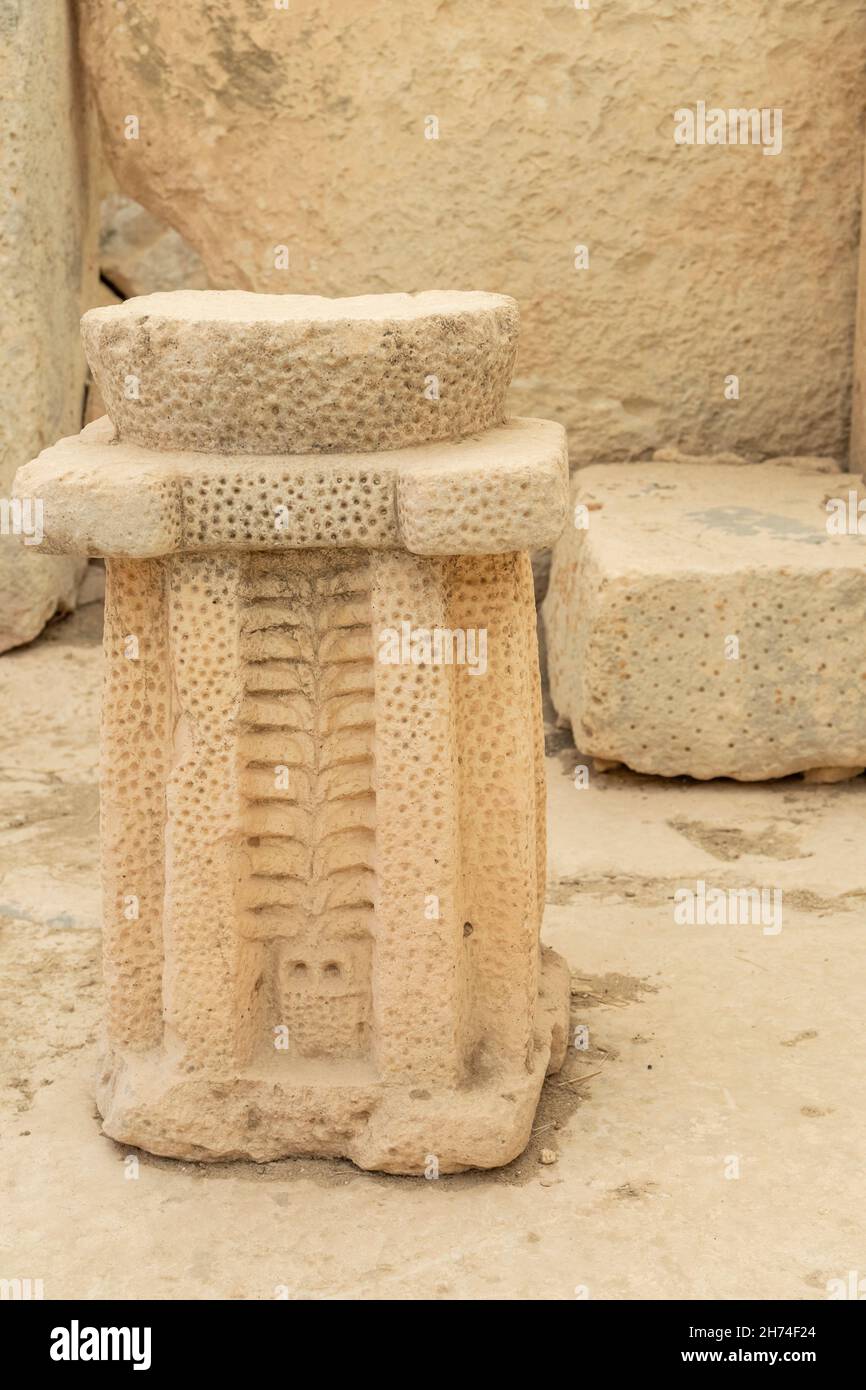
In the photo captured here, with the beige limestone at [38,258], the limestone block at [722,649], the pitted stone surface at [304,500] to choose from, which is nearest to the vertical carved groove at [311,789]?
the pitted stone surface at [304,500]

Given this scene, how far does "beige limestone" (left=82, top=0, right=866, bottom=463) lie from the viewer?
17.6ft

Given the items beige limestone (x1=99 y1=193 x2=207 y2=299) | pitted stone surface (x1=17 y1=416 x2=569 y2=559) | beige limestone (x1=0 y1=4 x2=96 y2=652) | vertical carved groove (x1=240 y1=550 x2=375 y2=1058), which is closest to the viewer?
pitted stone surface (x1=17 y1=416 x2=569 y2=559)

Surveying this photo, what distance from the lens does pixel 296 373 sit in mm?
2912

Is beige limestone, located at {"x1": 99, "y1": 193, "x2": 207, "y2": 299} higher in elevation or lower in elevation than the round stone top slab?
lower

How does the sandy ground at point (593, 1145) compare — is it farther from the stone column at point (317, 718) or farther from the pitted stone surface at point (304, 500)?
the pitted stone surface at point (304, 500)

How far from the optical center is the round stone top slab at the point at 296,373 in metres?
2.90

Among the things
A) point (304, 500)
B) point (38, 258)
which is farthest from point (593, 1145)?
point (38, 258)

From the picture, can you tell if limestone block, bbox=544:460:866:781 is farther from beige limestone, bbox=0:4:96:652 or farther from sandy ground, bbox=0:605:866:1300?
beige limestone, bbox=0:4:96:652

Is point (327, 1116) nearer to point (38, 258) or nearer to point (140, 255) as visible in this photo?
point (38, 258)

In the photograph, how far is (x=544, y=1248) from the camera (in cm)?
292

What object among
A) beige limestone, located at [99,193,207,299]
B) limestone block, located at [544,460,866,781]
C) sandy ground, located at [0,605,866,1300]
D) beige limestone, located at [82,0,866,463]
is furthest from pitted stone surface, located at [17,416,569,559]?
beige limestone, located at [99,193,207,299]

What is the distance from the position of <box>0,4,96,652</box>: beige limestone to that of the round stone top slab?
8.04 feet

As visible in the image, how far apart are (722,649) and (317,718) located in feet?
6.23

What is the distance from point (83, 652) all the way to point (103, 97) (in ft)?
5.52
